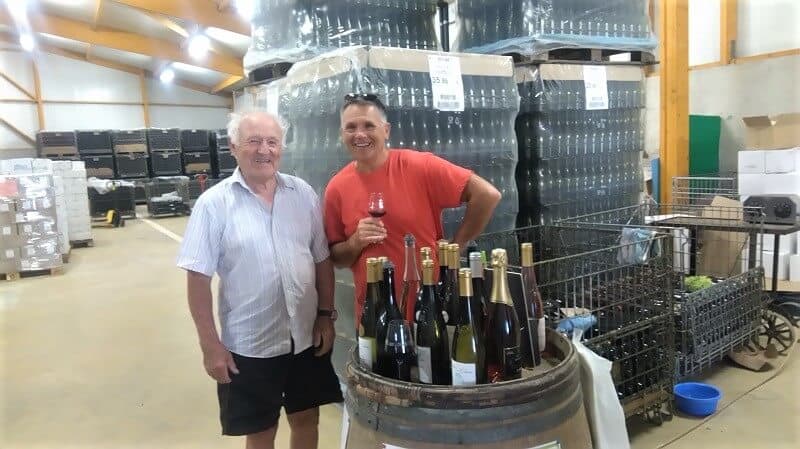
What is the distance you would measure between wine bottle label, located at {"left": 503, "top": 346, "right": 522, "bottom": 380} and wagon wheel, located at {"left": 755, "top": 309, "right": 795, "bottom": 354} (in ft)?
9.90

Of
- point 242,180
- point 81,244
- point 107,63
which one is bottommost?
point 81,244

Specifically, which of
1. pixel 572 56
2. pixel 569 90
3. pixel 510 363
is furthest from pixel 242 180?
pixel 572 56

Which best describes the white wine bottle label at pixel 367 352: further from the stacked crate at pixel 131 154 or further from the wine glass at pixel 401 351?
the stacked crate at pixel 131 154

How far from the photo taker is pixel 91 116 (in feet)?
59.4

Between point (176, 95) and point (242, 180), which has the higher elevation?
point (176, 95)

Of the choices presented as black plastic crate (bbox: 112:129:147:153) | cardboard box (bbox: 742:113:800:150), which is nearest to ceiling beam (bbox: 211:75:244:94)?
black plastic crate (bbox: 112:129:147:153)

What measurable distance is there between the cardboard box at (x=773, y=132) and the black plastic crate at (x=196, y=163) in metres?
13.1

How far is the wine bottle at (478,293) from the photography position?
147 cm

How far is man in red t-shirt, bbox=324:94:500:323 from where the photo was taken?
6.68ft

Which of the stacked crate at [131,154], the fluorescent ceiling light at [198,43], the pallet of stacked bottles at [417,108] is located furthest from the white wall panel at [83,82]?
the pallet of stacked bottles at [417,108]

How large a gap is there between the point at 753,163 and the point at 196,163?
13.8 metres

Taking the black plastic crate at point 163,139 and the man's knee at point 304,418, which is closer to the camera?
the man's knee at point 304,418

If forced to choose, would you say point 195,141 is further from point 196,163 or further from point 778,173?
point 778,173

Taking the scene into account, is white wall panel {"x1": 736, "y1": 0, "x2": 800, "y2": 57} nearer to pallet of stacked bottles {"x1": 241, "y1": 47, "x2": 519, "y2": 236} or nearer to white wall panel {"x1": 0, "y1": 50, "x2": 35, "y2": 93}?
pallet of stacked bottles {"x1": 241, "y1": 47, "x2": 519, "y2": 236}
